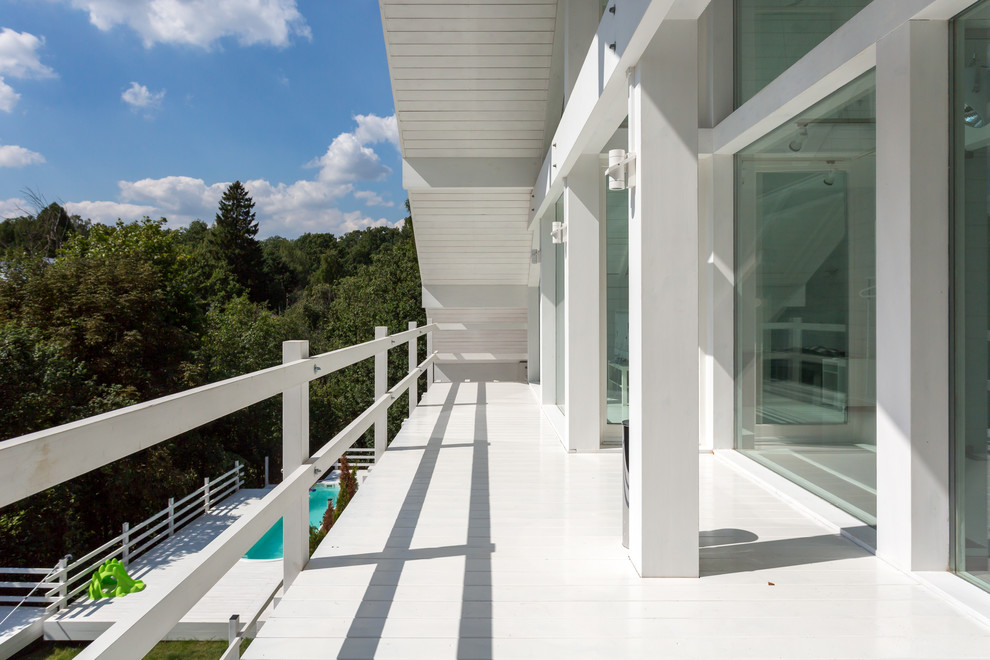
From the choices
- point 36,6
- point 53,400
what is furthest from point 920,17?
point 36,6

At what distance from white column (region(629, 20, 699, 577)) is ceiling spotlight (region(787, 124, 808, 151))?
150 centimetres

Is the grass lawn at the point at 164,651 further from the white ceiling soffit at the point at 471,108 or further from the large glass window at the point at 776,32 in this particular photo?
the large glass window at the point at 776,32

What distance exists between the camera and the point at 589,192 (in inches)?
193

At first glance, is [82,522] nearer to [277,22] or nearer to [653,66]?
[653,66]

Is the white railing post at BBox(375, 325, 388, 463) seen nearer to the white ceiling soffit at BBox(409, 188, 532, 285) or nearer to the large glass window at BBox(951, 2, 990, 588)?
the white ceiling soffit at BBox(409, 188, 532, 285)

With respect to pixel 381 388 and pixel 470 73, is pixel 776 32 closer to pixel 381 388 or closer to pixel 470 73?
pixel 470 73

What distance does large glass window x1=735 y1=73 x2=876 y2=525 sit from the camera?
312 cm

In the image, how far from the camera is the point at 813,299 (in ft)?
11.9

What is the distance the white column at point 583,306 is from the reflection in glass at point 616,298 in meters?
0.28

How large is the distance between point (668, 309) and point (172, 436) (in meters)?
1.88

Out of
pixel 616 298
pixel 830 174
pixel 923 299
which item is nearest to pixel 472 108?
pixel 616 298

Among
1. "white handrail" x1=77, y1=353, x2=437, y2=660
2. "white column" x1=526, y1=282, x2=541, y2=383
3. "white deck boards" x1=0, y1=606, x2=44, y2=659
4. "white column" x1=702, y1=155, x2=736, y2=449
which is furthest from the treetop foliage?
"white column" x1=702, y1=155, x2=736, y2=449

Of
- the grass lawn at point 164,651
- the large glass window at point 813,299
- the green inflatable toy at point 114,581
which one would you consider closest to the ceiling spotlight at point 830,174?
the large glass window at point 813,299

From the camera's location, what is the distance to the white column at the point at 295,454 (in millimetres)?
2516
